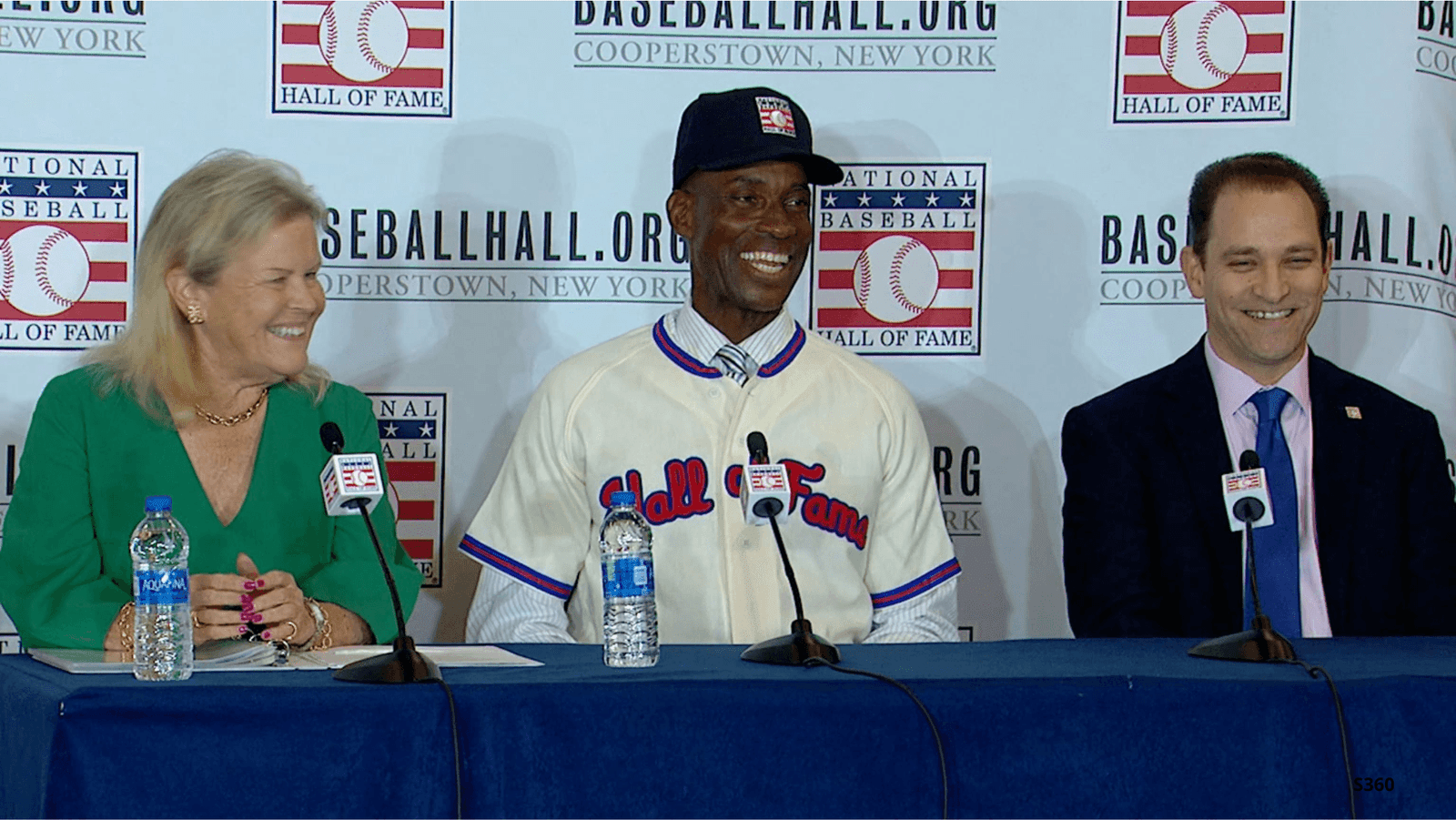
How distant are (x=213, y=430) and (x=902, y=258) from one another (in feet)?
5.46

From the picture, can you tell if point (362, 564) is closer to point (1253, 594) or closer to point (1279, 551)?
point (1253, 594)

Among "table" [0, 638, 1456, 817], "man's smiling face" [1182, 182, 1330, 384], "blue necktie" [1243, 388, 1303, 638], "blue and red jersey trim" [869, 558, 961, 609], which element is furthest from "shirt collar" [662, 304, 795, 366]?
"table" [0, 638, 1456, 817]

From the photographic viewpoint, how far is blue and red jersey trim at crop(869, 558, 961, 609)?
3.03 metres

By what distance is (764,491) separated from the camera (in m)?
2.21

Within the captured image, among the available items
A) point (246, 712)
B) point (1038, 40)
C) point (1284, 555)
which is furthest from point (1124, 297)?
point (246, 712)

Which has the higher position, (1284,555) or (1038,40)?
(1038,40)

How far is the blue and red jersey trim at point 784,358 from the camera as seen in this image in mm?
3053

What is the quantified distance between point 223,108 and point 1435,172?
2.84m

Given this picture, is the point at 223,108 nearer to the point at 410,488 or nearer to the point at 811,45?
the point at 410,488

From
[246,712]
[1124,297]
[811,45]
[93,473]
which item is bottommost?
[246,712]

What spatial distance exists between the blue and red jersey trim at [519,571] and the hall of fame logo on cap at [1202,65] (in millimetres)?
1789

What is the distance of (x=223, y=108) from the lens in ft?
11.5

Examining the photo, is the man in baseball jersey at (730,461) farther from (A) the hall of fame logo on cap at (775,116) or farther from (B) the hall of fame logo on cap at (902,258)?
(B) the hall of fame logo on cap at (902,258)

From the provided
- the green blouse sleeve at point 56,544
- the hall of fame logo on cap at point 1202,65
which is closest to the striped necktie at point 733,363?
the green blouse sleeve at point 56,544
